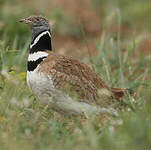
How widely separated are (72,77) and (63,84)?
17 cm

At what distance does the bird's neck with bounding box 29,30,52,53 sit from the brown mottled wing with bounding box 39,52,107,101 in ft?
0.75

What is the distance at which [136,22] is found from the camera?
12.8m

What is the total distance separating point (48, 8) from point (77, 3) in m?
1.52

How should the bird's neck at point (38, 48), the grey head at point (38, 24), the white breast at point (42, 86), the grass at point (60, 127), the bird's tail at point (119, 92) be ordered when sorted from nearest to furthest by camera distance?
the grass at point (60, 127) → the white breast at point (42, 86) → the bird's neck at point (38, 48) → the bird's tail at point (119, 92) → the grey head at point (38, 24)

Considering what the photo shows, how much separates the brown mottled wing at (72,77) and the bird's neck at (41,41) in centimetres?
23

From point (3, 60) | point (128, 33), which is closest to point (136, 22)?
point (128, 33)

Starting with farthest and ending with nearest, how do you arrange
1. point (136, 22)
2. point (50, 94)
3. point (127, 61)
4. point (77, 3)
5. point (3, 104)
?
1. point (77, 3)
2. point (136, 22)
3. point (127, 61)
4. point (50, 94)
5. point (3, 104)

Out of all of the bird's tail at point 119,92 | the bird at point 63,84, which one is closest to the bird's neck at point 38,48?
the bird at point 63,84

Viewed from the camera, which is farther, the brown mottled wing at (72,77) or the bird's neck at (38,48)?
the bird's neck at (38,48)

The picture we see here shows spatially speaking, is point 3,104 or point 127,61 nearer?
point 3,104

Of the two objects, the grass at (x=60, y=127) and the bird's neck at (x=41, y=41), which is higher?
the bird's neck at (x=41, y=41)

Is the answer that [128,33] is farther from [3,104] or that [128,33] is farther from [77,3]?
[3,104]

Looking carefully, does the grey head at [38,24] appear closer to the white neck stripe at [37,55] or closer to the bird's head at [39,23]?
the bird's head at [39,23]

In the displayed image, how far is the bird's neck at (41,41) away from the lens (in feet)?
20.5
